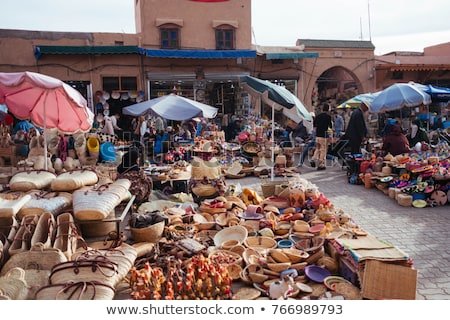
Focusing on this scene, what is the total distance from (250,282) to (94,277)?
4.18ft

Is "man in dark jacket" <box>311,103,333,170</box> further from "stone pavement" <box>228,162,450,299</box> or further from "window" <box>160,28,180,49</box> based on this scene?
"window" <box>160,28,180,49</box>

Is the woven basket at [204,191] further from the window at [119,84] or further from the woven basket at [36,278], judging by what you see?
the window at [119,84]

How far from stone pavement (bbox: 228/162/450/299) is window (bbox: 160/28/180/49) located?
771cm

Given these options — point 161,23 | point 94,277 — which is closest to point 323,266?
point 94,277

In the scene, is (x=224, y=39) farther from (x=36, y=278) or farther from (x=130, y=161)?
(x=36, y=278)

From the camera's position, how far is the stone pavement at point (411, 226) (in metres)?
3.63

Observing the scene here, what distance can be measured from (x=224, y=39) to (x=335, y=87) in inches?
279

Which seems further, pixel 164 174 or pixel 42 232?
pixel 164 174

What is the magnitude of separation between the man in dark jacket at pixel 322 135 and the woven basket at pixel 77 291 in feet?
23.8

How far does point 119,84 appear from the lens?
13445 mm

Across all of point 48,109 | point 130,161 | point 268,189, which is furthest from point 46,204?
point 268,189

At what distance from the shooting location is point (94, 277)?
293cm

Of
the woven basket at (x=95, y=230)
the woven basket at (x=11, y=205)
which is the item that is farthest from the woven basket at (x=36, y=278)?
the woven basket at (x=95, y=230)

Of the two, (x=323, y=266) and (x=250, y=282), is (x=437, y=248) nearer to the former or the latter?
(x=323, y=266)
